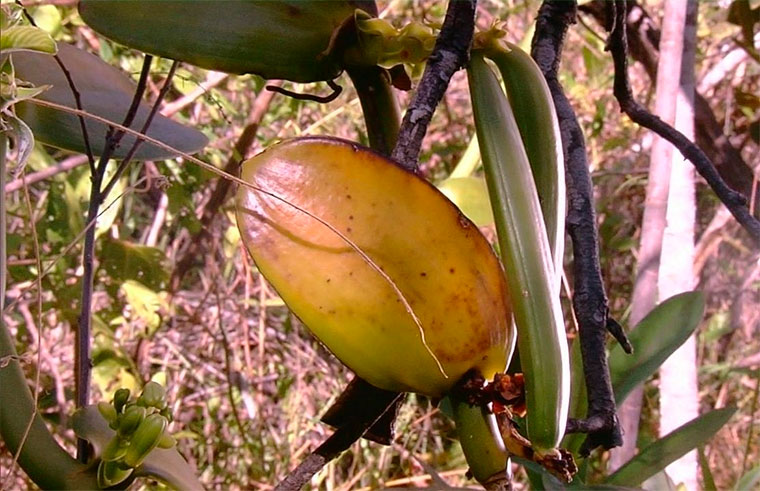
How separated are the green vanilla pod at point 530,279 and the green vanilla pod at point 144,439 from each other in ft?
0.50

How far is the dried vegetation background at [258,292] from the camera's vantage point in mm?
913

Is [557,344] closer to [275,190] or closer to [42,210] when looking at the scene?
[275,190]

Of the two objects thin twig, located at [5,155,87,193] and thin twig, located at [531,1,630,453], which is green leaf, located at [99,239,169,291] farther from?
thin twig, located at [531,1,630,453]

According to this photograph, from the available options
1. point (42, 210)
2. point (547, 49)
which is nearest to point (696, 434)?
point (547, 49)

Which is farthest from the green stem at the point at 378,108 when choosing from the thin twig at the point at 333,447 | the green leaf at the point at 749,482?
the green leaf at the point at 749,482

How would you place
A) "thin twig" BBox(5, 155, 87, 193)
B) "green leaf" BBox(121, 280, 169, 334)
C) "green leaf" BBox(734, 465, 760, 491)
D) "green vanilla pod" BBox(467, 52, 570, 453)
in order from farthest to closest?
1. "green leaf" BBox(121, 280, 169, 334)
2. "thin twig" BBox(5, 155, 87, 193)
3. "green leaf" BBox(734, 465, 760, 491)
4. "green vanilla pod" BBox(467, 52, 570, 453)

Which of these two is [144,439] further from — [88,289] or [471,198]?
[471,198]

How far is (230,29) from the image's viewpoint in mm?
320

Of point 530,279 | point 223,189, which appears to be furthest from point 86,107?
point 223,189

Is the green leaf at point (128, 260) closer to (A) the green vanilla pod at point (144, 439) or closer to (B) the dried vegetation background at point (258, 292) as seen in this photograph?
(B) the dried vegetation background at point (258, 292)

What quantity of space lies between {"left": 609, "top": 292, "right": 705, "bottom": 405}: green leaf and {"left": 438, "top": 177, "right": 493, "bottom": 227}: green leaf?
0.13m

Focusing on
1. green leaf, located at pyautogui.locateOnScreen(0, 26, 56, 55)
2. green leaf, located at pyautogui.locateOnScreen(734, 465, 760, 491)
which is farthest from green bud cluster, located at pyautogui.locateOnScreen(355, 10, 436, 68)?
green leaf, located at pyautogui.locateOnScreen(734, 465, 760, 491)

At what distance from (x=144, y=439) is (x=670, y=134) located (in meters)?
0.32

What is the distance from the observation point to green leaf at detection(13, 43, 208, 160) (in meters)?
0.39
